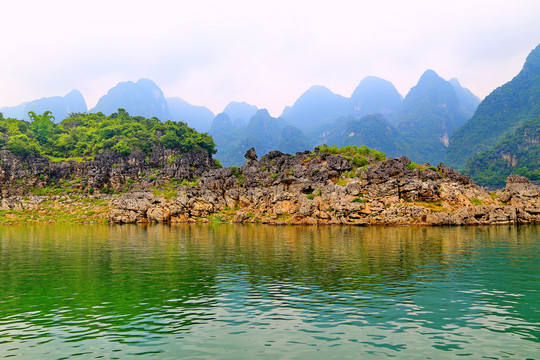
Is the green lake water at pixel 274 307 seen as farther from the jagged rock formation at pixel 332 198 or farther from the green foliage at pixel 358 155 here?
the green foliage at pixel 358 155

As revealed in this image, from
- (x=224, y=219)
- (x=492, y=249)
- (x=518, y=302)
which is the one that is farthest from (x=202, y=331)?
(x=224, y=219)

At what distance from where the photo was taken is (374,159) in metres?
129

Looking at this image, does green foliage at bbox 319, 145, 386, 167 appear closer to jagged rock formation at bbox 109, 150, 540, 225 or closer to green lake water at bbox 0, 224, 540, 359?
jagged rock formation at bbox 109, 150, 540, 225

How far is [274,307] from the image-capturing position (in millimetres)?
21219

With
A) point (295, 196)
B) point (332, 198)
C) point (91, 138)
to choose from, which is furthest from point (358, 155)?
point (91, 138)

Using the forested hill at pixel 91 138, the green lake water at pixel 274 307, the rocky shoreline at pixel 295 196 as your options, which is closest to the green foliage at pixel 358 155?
the rocky shoreline at pixel 295 196

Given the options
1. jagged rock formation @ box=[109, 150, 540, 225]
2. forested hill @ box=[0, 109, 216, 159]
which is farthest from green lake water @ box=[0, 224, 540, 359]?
forested hill @ box=[0, 109, 216, 159]

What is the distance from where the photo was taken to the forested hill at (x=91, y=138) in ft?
484

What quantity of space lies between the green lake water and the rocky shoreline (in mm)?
55212

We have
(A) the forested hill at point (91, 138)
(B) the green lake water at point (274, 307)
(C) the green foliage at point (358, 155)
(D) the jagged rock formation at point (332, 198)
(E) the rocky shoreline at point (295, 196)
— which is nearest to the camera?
(B) the green lake water at point (274, 307)

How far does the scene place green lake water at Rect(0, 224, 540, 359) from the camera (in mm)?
15164

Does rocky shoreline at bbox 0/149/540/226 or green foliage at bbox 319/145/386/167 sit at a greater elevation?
green foliage at bbox 319/145/386/167

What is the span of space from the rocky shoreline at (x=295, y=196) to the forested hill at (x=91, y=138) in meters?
9.48

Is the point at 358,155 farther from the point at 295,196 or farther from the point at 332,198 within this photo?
the point at 295,196
